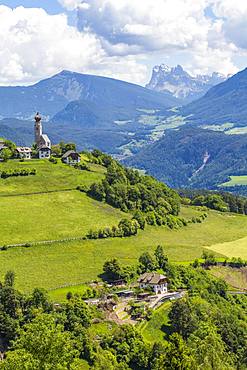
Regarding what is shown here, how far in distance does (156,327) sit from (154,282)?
13.2 m

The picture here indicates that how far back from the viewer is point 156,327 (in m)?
89.1

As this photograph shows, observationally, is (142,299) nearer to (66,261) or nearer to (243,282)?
(66,261)

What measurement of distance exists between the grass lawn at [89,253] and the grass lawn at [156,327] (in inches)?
614

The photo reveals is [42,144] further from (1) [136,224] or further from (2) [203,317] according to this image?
(2) [203,317]

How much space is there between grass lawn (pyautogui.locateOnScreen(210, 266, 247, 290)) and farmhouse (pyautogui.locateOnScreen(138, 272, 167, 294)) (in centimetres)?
2109

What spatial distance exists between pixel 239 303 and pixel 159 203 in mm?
52019

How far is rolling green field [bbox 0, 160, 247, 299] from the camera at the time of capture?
10306cm

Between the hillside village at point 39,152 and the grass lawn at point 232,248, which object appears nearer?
the grass lawn at point 232,248

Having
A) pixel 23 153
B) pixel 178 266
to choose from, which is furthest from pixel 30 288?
pixel 23 153

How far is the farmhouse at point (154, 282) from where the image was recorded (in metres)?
101

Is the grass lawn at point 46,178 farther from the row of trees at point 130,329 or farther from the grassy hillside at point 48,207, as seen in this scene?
the row of trees at point 130,329

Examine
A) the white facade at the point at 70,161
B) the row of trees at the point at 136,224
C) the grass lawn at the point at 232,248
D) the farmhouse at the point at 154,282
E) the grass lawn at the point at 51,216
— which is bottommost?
the grass lawn at the point at 232,248

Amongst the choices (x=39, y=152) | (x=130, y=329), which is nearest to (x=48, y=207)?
(x=39, y=152)

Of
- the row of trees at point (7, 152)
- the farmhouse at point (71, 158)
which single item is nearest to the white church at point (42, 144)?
the farmhouse at point (71, 158)
